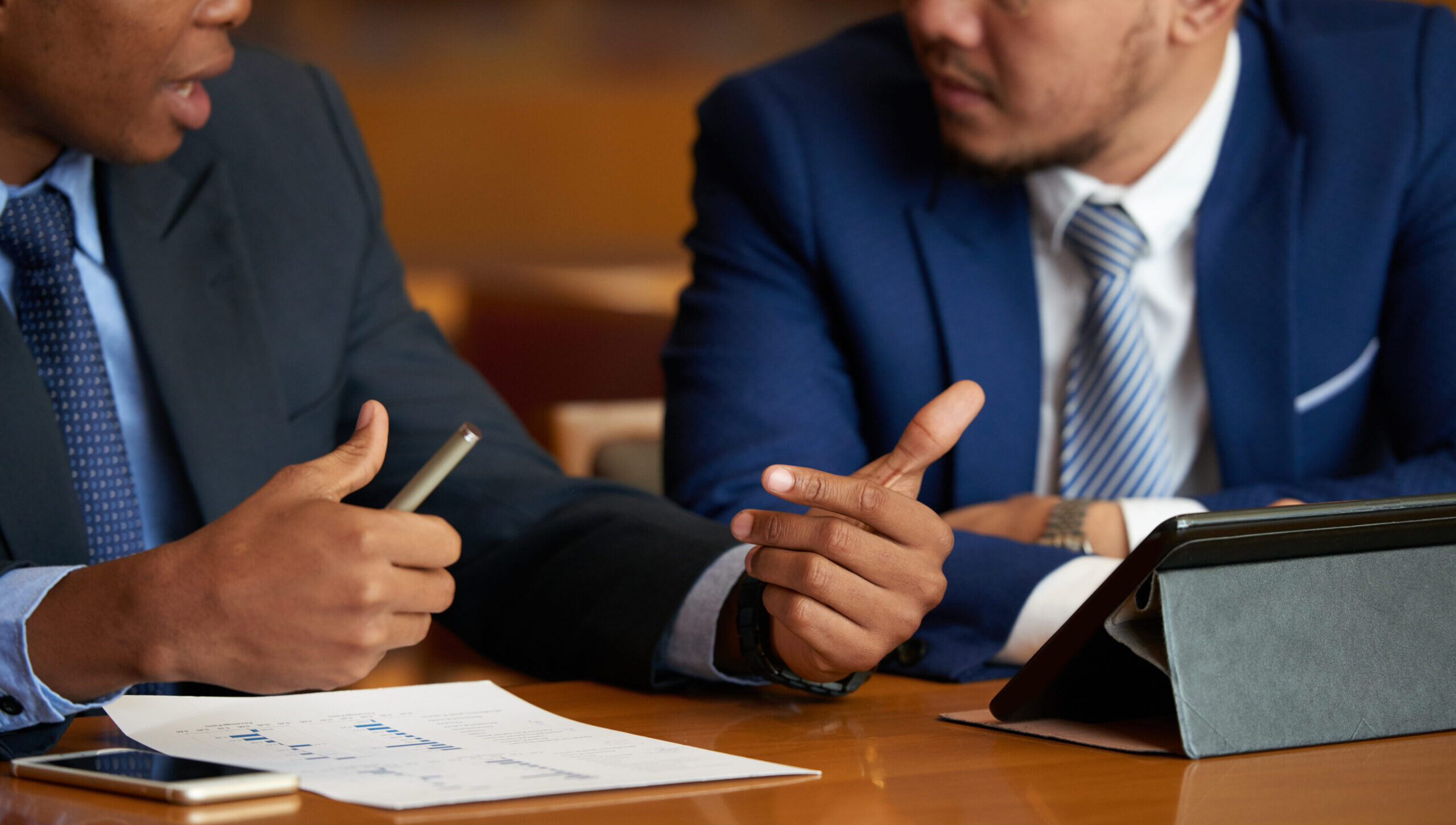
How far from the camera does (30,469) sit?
1.00 m

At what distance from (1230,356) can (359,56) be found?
3838 millimetres

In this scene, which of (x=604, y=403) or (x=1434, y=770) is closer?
(x=1434, y=770)

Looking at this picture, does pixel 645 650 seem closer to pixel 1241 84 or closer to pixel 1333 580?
pixel 1333 580

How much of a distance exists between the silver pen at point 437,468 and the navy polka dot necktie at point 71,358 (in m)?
0.49

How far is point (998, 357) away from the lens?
4.64ft

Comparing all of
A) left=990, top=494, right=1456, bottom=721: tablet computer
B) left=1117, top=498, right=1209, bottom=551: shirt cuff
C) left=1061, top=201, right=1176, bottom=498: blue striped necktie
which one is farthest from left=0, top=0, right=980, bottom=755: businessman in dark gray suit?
left=1061, top=201, right=1176, bottom=498: blue striped necktie

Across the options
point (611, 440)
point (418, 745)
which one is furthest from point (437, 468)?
point (611, 440)

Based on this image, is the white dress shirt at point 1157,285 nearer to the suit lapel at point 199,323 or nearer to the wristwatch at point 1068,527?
the wristwatch at point 1068,527

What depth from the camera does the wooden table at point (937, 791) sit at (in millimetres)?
586

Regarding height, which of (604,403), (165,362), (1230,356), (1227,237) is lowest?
(604,403)

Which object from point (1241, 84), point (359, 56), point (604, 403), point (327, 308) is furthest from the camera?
point (359, 56)

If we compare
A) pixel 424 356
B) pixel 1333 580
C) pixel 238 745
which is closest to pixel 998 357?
pixel 424 356

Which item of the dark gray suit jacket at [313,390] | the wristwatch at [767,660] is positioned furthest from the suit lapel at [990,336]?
the wristwatch at [767,660]

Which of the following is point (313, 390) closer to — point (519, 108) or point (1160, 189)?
point (1160, 189)
